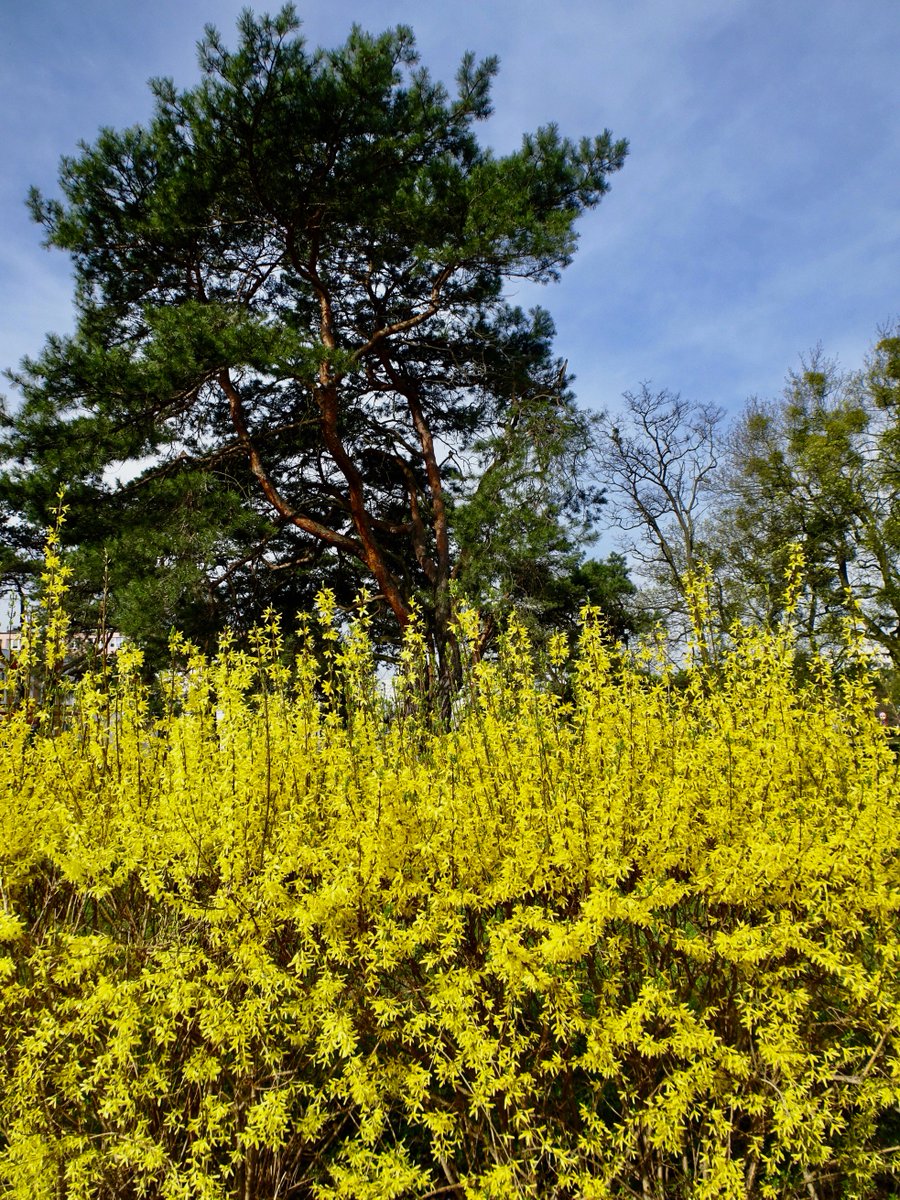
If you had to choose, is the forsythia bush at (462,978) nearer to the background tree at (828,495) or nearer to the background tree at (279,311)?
the background tree at (279,311)

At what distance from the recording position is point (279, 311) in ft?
40.1

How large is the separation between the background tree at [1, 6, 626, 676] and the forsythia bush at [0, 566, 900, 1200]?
6543 mm

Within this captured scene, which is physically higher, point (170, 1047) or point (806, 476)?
A: point (806, 476)

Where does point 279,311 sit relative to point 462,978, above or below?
above

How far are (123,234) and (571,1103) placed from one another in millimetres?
10940

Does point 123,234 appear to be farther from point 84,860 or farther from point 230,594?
point 84,860

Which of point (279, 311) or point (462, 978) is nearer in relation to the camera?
point (462, 978)

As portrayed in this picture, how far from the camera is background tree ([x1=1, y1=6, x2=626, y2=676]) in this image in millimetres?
8906

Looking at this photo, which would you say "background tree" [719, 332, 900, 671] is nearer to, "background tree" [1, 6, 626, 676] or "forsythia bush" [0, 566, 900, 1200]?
"background tree" [1, 6, 626, 676]

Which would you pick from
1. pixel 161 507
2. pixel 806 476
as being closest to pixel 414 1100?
pixel 161 507

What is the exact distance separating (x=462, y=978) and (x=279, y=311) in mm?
11787

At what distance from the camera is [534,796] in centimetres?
255

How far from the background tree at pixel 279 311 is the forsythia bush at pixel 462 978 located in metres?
6.54

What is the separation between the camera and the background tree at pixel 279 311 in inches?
351
